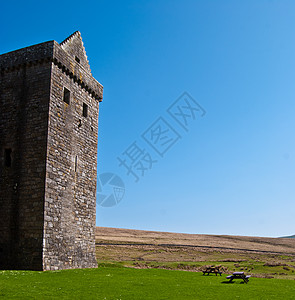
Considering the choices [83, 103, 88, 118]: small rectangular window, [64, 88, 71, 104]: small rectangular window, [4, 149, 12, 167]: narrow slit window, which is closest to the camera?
[4, 149, 12, 167]: narrow slit window

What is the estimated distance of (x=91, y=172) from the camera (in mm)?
28781

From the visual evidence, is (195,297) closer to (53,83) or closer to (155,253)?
(53,83)

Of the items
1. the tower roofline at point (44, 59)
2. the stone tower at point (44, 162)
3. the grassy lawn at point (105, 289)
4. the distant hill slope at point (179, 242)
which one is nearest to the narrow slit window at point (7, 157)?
the stone tower at point (44, 162)

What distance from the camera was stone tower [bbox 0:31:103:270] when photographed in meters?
22.4

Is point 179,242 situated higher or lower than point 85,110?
lower

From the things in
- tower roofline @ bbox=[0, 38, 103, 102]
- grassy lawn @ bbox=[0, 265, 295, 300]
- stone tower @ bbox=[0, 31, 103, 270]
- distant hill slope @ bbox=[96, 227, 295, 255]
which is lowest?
distant hill slope @ bbox=[96, 227, 295, 255]

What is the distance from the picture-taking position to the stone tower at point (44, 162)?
883 inches

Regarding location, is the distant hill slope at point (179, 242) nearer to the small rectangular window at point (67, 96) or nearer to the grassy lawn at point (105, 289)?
the small rectangular window at point (67, 96)

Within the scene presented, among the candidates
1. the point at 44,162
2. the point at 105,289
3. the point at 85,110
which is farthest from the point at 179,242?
the point at 105,289

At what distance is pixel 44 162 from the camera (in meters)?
22.9

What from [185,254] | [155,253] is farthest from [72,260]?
[185,254]

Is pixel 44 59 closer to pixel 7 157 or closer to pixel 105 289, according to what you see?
pixel 7 157

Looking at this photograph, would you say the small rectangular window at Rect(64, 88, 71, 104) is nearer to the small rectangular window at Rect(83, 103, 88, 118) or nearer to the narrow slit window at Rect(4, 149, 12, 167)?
the small rectangular window at Rect(83, 103, 88, 118)

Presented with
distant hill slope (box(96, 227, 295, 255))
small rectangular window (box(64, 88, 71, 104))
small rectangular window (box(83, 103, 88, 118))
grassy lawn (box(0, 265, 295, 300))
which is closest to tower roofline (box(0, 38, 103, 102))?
small rectangular window (box(64, 88, 71, 104))
